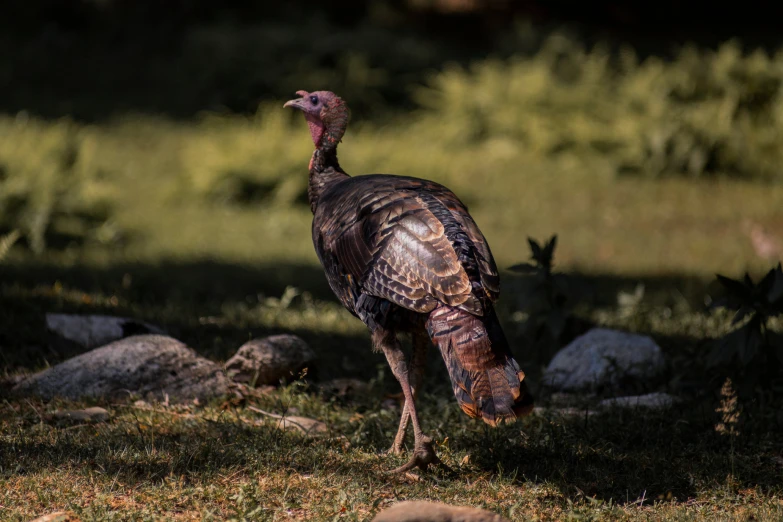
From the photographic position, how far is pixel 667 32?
19.0 metres

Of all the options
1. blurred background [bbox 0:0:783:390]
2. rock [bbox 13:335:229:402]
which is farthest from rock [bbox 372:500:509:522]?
blurred background [bbox 0:0:783:390]

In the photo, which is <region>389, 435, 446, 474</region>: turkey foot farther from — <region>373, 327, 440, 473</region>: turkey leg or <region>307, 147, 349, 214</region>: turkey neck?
<region>307, 147, 349, 214</region>: turkey neck

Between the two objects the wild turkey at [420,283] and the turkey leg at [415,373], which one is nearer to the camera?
the wild turkey at [420,283]

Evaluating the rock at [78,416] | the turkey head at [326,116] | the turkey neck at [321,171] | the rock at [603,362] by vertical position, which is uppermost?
the turkey head at [326,116]

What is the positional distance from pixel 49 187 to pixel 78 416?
6110 mm

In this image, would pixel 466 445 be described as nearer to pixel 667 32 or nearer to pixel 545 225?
pixel 545 225

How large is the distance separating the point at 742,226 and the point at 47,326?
787 centimetres

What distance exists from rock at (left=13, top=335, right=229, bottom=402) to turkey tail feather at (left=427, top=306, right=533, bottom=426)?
1978 millimetres

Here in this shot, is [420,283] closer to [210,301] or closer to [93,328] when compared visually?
[93,328]

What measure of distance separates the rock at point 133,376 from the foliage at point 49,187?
14.5ft

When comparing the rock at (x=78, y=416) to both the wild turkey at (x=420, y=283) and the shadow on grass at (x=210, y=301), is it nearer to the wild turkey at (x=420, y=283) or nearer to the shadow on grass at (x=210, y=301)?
the shadow on grass at (x=210, y=301)

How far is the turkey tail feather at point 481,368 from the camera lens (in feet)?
13.6

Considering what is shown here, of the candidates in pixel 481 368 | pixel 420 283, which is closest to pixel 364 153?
pixel 420 283

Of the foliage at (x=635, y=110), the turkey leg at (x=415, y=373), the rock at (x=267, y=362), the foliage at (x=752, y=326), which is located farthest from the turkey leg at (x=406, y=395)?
the foliage at (x=635, y=110)
